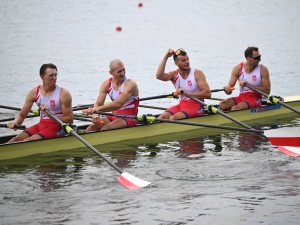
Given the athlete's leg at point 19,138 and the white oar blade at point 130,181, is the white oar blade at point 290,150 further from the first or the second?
the athlete's leg at point 19,138

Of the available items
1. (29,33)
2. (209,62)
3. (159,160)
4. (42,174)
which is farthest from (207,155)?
(29,33)

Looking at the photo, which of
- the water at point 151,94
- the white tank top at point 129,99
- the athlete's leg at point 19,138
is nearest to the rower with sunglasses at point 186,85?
the water at point 151,94

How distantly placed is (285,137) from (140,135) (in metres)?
2.43

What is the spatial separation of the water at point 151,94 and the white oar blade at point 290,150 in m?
0.12

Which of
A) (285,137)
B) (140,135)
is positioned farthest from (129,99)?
(285,137)

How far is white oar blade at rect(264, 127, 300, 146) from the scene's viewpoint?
1143cm

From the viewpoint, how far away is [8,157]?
36.9ft

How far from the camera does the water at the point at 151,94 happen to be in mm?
9227

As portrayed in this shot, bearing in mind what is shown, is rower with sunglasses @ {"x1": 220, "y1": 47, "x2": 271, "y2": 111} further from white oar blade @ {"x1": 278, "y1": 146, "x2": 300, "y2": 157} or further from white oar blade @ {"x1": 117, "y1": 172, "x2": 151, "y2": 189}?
white oar blade @ {"x1": 117, "y1": 172, "x2": 151, "y2": 189}

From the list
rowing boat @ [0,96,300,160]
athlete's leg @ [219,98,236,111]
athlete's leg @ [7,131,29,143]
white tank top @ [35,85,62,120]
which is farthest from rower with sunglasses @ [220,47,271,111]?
athlete's leg @ [7,131,29,143]

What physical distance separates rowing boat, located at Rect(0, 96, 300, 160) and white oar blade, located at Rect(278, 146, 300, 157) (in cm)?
189

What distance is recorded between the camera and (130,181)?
32.9 ft

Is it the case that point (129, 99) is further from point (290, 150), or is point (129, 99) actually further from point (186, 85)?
point (290, 150)

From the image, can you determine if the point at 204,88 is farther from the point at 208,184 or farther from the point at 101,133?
the point at 208,184
